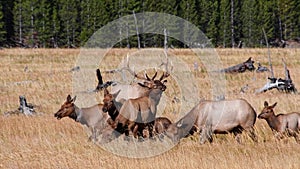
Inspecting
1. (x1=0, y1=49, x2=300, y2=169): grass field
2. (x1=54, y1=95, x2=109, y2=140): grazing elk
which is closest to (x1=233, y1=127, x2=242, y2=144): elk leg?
(x1=0, y1=49, x2=300, y2=169): grass field

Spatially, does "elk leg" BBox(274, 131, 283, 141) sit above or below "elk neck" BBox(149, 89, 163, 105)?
below

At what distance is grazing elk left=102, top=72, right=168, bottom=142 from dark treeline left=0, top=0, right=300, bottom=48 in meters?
47.5

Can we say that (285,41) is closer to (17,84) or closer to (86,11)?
(86,11)

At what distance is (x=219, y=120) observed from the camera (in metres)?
10.5

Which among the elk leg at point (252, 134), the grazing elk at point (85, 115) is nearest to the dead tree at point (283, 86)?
the elk leg at point (252, 134)

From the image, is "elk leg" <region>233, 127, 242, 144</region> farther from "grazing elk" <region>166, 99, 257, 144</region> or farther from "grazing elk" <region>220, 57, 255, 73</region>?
"grazing elk" <region>220, 57, 255, 73</region>

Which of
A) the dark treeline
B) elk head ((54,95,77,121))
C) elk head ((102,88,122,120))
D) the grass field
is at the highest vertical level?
the dark treeline

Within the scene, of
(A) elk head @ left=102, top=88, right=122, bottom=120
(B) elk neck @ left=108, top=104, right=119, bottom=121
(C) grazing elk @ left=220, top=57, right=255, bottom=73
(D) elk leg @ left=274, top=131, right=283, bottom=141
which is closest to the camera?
(A) elk head @ left=102, top=88, right=122, bottom=120

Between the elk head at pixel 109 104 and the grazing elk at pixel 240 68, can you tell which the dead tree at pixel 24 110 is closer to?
the elk head at pixel 109 104

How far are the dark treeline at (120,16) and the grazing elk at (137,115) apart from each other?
47.5m

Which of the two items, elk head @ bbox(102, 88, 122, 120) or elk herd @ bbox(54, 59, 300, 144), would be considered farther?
elk herd @ bbox(54, 59, 300, 144)

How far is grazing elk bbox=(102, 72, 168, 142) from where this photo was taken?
404 inches

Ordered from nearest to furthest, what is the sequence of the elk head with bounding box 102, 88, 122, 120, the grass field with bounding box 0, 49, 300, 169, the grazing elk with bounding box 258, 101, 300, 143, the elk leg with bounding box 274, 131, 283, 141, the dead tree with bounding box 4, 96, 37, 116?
the grass field with bounding box 0, 49, 300, 169
the elk head with bounding box 102, 88, 122, 120
the elk leg with bounding box 274, 131, 283, 141
the grazing elk with bounding box 258, 101, 300, 143
the dead tree with bounding box 4, 96, 37, 116

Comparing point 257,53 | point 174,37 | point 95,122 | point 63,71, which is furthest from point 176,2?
point 95,122
